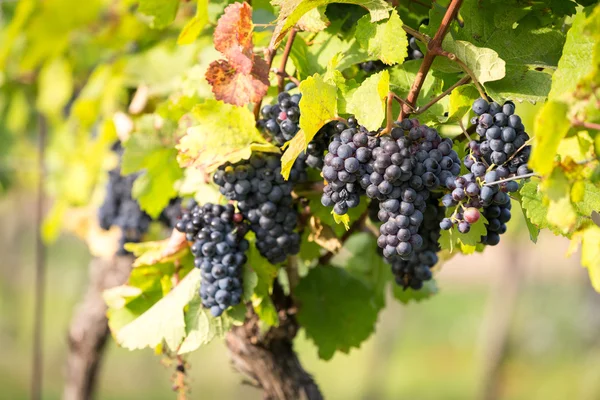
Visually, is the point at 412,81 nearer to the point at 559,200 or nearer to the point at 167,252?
the point at 559,200

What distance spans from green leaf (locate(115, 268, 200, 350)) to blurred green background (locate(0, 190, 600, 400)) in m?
4.62

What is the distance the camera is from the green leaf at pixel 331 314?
5.30ft

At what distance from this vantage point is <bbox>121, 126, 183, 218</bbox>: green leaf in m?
1.55

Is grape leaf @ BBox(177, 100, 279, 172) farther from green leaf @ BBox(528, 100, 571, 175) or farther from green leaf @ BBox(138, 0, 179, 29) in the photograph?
green leaf @ BBox(528, 100, 571, 175)

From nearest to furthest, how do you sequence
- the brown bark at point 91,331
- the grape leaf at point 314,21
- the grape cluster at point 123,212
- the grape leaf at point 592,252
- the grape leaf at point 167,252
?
the grape leaf at point 592,252 < the grape leaf at point 314,21 < the grape leaf at point 167,252 < the grape cluster at point 123,212 < the brown bark at point 91,331

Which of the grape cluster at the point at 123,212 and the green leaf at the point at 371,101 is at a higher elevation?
the green leaf at the point at 371,101

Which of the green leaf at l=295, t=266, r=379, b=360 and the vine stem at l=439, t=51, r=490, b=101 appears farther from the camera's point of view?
the green leaf at l=295, t=266, r=379, b=360

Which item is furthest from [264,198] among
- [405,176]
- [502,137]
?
[502,137]

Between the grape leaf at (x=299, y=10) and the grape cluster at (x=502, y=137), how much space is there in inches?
7.5

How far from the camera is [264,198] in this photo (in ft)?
3.85

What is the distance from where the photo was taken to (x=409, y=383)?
9273mm

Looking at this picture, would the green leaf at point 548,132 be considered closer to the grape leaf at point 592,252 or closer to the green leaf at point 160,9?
the grape leaf at point 592,252

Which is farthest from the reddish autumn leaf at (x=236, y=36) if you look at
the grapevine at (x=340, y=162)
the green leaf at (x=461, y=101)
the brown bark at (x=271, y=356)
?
the brown bark at (x=271, y=356)

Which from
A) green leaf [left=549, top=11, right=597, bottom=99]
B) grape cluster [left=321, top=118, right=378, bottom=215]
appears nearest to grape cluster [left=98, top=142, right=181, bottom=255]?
grape cluster [left=321, top=118, right=378, bottom=215]
